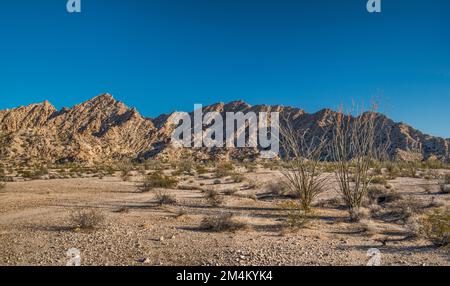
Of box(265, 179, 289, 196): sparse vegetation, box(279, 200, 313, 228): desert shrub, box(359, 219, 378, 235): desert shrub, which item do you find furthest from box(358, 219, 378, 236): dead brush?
box(265, 179, 289, 196): sparse vegetation

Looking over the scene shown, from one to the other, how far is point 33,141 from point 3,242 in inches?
2009

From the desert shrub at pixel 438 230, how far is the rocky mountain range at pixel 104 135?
40633 millimetres

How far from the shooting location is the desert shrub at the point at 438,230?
7.14 metres

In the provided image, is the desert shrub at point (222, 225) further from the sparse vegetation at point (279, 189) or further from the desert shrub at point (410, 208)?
the sparse vegetation at point (279, 189)

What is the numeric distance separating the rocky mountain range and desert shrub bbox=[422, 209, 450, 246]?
4063 cm

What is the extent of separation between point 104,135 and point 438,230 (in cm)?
6354

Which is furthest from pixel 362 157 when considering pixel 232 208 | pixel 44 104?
pixel 44 104

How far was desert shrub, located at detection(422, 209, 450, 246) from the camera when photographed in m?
7.14

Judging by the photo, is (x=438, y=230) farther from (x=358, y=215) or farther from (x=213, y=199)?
(x=213, y=199)

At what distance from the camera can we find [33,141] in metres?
53.2

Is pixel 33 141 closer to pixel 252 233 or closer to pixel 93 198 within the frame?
pixel 93 198

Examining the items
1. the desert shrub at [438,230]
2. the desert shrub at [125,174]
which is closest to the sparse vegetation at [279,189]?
the desert shrub at [438,230]
